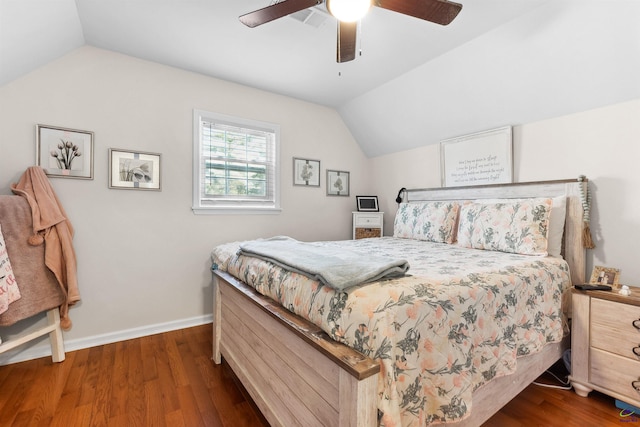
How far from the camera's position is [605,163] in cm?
203

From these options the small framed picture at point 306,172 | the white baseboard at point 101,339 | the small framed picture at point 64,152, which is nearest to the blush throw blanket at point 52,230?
the small framed picture at point 64,152

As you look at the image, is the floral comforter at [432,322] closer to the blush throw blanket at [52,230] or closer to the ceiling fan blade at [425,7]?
the ceiling fan blade at [425,7]

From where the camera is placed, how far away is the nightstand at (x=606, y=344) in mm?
1565

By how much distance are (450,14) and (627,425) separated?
2409 millimetres

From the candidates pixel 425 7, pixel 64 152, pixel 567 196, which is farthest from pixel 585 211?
pixel 64 152

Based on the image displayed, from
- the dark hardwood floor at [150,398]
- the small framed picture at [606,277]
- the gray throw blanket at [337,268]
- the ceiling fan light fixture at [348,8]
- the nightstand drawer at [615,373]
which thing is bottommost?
the dark hardwood floor at [150,398]

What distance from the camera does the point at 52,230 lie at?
6.70ft

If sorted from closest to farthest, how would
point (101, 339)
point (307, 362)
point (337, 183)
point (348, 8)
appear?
point (307, 362) → point (348, 8) → point (101, 339) → point (337, 183)

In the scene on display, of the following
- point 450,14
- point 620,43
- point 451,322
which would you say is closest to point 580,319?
point 451,322

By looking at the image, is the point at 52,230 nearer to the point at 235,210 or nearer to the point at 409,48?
the point at 235,210

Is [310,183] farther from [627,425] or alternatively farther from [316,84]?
[627,425]

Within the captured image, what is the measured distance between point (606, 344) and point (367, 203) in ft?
8.33

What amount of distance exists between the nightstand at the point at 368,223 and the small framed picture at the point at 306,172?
2.22 feet

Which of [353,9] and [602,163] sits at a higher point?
[353,9]
